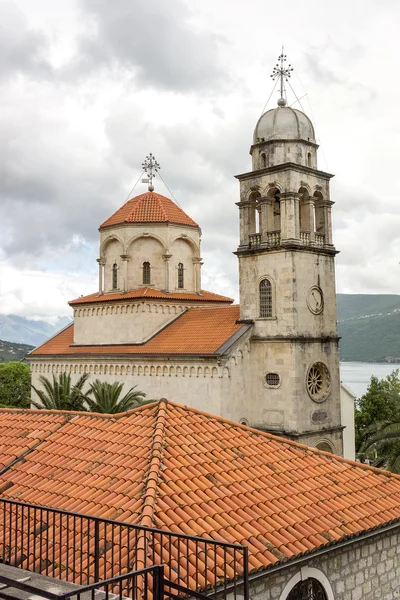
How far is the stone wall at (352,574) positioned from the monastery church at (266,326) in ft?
43.7

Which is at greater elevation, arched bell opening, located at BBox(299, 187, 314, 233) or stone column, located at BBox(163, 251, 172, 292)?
arched bell opening, located at BBox(299, 187, 314, 233)

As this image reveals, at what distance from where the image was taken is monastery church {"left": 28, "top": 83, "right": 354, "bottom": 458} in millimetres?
23703

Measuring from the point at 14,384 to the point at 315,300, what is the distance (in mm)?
26825

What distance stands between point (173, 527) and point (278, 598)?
177 cm

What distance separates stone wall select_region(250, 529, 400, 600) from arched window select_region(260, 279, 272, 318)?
49.1 ft

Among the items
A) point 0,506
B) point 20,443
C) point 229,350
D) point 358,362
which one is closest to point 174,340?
point 229,350

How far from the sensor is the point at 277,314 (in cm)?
2417

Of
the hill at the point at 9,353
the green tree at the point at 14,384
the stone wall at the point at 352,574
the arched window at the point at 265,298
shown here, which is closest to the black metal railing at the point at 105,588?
the stone wall at the point at 352,574

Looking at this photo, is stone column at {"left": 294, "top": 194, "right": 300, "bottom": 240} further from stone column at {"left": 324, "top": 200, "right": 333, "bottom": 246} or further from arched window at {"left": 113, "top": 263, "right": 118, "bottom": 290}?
arched window at {"left": 113, "top": 263, "right": 118, "bottom": 290}

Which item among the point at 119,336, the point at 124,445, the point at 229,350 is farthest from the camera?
the point at 119,336

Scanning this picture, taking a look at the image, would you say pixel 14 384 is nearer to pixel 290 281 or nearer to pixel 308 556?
pixel 290 281

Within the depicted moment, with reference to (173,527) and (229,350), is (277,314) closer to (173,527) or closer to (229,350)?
(229,350)

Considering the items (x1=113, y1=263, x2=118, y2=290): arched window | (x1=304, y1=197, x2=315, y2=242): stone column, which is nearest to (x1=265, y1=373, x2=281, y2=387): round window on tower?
(x1=304, y1=197, x2=315, y2=242): stone column

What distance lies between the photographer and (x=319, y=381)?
24.9 metres
